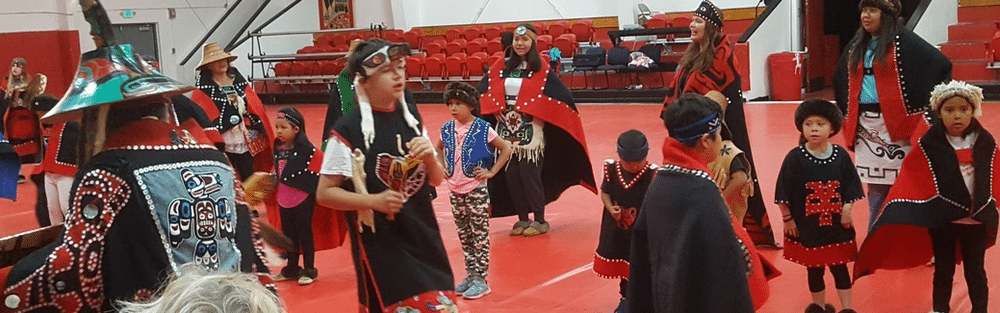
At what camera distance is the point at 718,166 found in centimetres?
496

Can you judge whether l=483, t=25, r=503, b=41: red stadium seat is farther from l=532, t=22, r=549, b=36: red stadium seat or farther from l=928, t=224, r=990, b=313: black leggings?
l=928, t=224, r=990, b=313: black leggings

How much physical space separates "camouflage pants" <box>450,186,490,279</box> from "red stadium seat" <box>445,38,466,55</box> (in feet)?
44.7

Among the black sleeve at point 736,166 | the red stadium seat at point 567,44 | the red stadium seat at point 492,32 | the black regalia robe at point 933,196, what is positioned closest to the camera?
the black regalia robe at point 933,196

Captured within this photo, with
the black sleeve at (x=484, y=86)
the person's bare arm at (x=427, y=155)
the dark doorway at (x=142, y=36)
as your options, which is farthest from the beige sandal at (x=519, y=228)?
the dark doorway at (x=142, y=36)

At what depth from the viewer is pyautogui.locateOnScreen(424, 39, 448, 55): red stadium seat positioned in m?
19.5

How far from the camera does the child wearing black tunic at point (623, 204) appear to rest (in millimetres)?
4770

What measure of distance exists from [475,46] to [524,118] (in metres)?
12.2

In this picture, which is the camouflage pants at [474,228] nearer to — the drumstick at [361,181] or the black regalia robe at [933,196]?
the black regalia robe at [933,196]

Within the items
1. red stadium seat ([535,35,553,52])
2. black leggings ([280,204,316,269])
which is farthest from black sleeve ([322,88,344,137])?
red stadium seat ([535,35,553,52])

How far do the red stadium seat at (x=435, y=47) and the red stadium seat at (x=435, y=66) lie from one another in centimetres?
47

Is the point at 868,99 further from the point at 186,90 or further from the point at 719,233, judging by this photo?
the point at 186,90

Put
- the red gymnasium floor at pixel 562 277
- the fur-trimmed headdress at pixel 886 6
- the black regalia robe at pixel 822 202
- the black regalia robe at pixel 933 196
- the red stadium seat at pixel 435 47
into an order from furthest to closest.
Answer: the red stadium seat at pixel 435 47, the fur-trimmed headdress at pixel 886 6, the red gymnasium floor at pixel 562 277, the black regalia robe at pixel 822 202, the black regalia robe at pixel 933 196

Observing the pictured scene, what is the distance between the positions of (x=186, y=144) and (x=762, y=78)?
14362mm

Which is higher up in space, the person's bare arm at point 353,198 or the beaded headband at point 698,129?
the beaded headband at point 698,129
